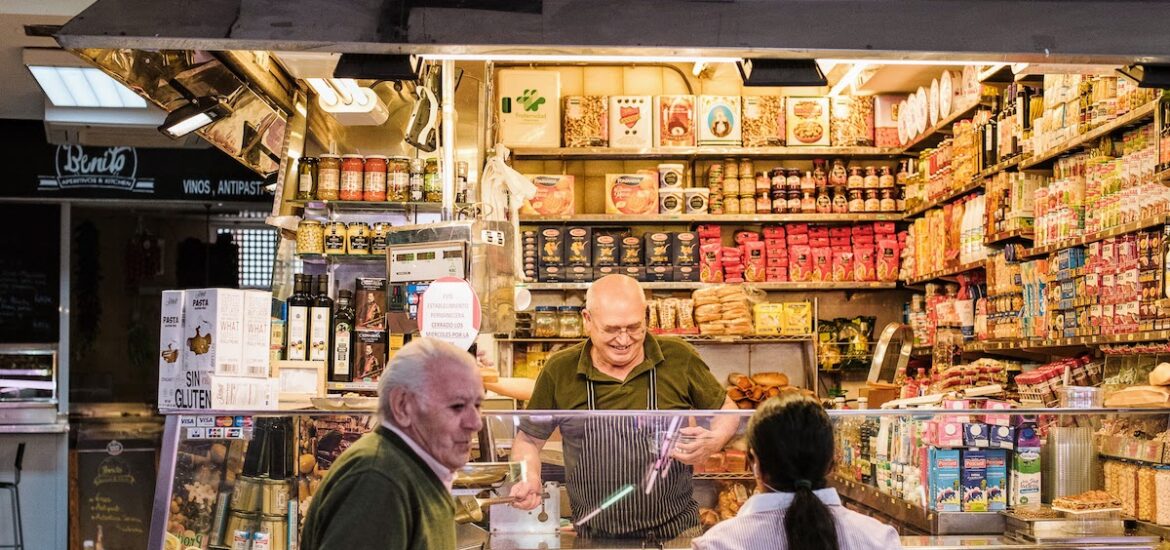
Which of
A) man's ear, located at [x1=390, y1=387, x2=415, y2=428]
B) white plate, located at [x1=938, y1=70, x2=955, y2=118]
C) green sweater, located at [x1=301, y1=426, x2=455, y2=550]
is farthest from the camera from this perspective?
white plate, located at [x1=938, y1=70, x2=955, y2=118]

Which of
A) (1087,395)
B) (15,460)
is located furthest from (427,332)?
(15,460)

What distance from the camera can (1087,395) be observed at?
12.1ft

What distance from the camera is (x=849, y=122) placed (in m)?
8.16

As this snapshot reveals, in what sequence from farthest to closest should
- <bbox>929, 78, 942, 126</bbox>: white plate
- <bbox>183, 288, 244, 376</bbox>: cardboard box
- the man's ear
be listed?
<bbox>929, 78, 942, 126</bbox>: white plate
<bbox>183, 288, 244, 376</bbox>: cardboard box
the man's ear

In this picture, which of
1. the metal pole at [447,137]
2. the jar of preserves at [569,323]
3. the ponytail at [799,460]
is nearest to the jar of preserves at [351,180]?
the metal pole at [447,137]

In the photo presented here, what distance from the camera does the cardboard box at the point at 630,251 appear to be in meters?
8.02

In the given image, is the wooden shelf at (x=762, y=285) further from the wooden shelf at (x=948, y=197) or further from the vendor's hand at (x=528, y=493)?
the vendor's hand at (x=528, y=493)

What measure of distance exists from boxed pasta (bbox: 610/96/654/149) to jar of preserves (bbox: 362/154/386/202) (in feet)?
8.70

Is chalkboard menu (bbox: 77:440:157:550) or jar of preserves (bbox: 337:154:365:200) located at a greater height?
jar of preserves (bbox: 337:154:365:200)

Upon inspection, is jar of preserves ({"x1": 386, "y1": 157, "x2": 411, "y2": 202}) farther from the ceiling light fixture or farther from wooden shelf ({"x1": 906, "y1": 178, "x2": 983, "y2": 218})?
wooden shelf ({"x1": 906, "y1": 178, "x2": 983, "y2": 218})

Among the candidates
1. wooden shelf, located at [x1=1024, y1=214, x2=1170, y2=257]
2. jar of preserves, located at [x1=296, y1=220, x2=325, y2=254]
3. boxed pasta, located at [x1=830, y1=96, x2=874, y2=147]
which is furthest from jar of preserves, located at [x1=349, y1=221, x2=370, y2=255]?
boxed pasta, located at [x1=830, y1=96, x2=874, y2=147]

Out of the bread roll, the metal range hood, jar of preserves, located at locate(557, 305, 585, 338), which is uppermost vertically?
the metal range hood

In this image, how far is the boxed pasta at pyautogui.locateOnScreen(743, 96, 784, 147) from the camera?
810 cm

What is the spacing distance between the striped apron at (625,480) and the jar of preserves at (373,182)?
2.74 m
